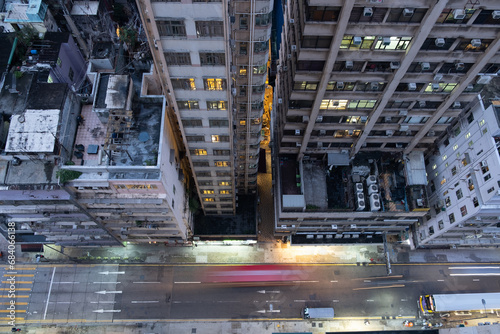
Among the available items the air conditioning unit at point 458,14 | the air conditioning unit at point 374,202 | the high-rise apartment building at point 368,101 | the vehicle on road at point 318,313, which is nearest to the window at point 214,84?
the high-rise apartment building at point 368,101

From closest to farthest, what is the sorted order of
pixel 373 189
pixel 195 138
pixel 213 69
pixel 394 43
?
pixel 213 69 < pixel 394 43 < pixel 195 138 < pixel 373 189

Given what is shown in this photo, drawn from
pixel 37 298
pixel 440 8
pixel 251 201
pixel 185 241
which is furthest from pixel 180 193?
pixel 440 8

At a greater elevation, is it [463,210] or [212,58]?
[212,58]

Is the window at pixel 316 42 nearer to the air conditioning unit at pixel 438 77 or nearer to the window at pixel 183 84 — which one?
the window at pixel 183 84

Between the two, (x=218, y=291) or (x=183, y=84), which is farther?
(x=218, y=291)

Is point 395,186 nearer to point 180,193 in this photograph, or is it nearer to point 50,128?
point 180,193

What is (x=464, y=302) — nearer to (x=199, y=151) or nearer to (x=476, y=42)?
(x=476, y=42)

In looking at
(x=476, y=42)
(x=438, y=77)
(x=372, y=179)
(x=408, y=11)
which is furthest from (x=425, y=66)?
(x=372, y=179)
